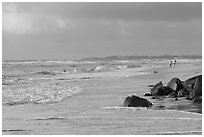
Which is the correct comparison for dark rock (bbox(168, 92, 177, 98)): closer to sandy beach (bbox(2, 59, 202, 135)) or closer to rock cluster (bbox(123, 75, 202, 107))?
rock cluster (bbox(123, 75, 202, 107))

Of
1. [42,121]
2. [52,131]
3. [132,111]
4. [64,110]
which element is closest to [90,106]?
[64,110]

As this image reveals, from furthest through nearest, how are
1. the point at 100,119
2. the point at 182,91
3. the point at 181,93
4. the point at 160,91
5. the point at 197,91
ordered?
the point at 160,91, the point at 182,91, the point at 181,93, the point at 197,91, the point at 100,119

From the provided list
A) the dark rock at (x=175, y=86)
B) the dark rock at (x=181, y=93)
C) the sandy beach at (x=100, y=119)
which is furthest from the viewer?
the dark rock at (x=175, y=86)

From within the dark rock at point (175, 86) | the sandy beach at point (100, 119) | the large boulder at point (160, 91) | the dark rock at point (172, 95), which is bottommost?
the sandy beach at point (100, 119)

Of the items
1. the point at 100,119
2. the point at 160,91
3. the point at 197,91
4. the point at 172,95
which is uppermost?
the point at 197,91

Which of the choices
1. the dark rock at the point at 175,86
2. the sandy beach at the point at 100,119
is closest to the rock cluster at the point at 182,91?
the dark rock at the point at 175,86

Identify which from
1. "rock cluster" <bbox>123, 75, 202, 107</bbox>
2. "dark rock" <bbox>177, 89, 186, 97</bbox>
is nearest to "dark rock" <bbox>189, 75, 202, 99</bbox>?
"rock cluster" <bbox>123, 75, 202, 107</bbox>

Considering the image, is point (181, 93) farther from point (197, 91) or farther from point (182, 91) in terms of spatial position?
point (197, 91)

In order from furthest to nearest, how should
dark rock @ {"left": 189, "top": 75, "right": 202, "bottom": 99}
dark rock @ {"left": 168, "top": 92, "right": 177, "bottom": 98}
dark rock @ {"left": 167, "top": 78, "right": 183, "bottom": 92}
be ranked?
dark rock @ {"left": 167, "top": 78, "right": 183, "bottom": 92} → dark rock @ {"left": 168, "top": 92, "right": 177, "bottom": 98} → dark rock @ {"left": 189, "top": 75, "right": 202, "bottom": 99}

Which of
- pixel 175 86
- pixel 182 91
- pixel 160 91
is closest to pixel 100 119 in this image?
pixel 182 91

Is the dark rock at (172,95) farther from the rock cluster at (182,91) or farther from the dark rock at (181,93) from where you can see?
the dark rock at (181,93)

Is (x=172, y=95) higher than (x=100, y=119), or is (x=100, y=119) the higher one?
(x=172, y=95)

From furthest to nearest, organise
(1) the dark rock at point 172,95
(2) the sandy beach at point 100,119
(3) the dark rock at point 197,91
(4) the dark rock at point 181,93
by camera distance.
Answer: (1) the dark rock at point 172,95 < (4) the dark rock at point 181,93 < (3) the dark rock at point 197,91 < (2) the sandy beach at point 100,119

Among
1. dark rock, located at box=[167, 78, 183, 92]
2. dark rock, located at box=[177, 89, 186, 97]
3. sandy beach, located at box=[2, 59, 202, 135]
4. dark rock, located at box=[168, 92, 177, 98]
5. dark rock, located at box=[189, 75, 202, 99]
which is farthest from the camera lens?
dark rock, located at box=[167, 78, 183, 92]
